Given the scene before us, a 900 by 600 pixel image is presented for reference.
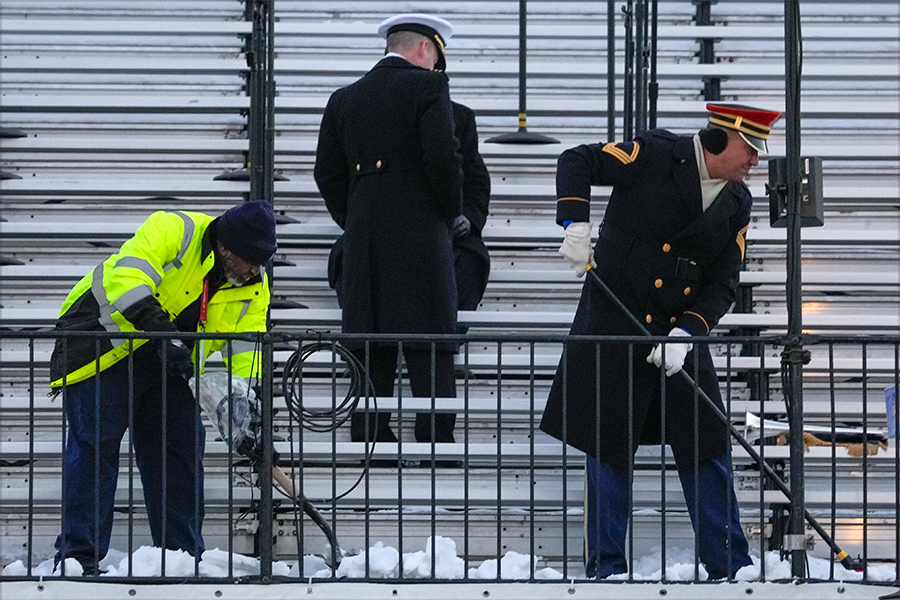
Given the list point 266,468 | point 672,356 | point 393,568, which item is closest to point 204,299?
point 266,468

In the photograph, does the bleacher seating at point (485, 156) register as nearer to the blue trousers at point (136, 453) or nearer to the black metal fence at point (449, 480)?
the black metal fence at point (449, 480)

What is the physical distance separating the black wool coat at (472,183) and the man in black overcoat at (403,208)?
0.84ft

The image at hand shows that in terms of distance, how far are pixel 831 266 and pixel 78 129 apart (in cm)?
448

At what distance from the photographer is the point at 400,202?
21.9 feet

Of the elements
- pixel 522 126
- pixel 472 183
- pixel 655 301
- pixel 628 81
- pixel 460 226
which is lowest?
pixel 655 301

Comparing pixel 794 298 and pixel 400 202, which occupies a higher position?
pixel 400 202

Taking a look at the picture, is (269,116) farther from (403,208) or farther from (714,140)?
(714,140)

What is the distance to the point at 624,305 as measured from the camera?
19.7 feet

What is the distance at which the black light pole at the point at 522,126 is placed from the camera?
7.70 meters

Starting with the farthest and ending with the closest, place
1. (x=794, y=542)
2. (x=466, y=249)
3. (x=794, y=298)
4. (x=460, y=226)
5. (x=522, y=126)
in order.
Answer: (x=522, y=126) → (x=466, y=249) → (x=460, y=226) → (x=794, y=298) → (x=794, y=542)

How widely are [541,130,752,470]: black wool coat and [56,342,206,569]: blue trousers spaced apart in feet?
5.24

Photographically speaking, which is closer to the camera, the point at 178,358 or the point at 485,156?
→ the point at 178,358

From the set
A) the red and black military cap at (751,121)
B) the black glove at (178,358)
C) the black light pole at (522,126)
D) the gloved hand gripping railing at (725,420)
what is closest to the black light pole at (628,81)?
the black light pole at (522,126)

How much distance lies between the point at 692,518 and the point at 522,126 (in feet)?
9.73
